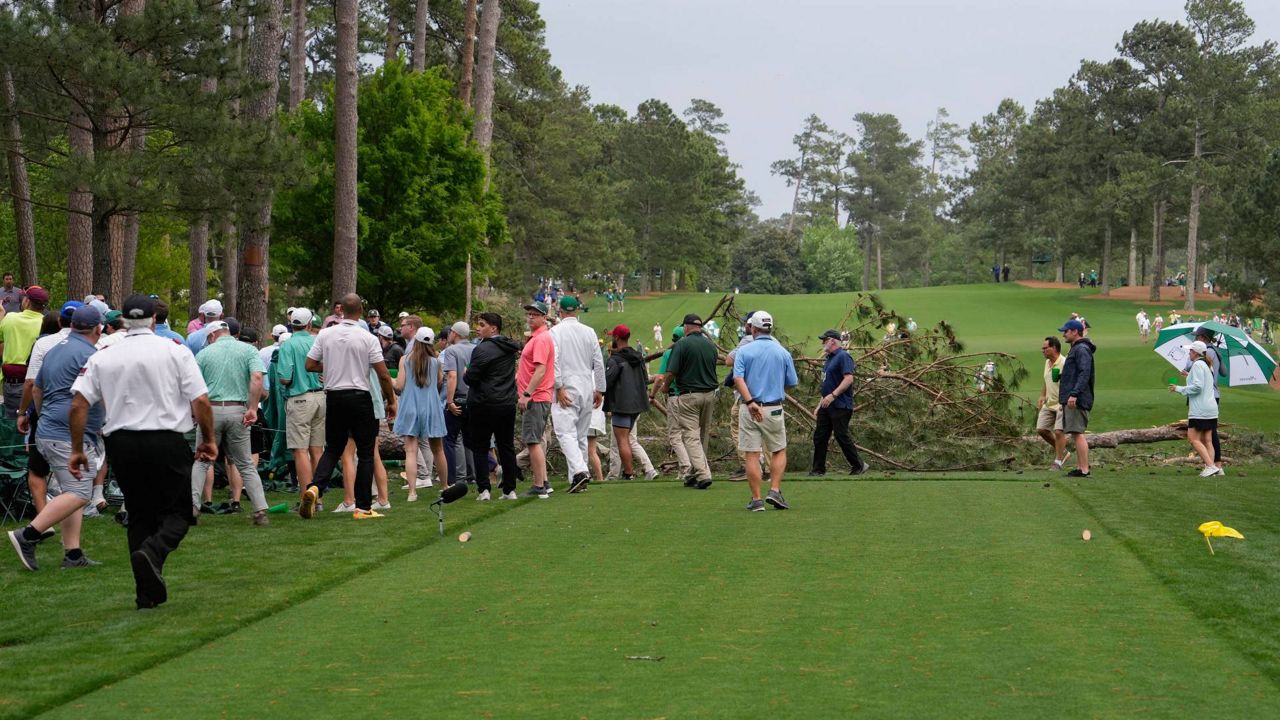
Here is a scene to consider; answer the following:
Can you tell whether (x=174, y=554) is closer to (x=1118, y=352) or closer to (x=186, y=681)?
(x=186, y=681)

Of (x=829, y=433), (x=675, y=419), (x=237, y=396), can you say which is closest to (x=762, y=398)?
(x=675, y=419)

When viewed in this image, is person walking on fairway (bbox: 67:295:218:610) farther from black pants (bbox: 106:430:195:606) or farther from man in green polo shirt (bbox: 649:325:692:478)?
man in green polo shirt (bbox: 649:325:692:478)

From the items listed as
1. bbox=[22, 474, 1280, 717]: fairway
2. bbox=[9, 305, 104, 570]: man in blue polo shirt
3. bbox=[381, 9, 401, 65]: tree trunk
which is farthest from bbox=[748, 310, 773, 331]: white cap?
bbox=[381, 9, 401, 65]: tree trunk

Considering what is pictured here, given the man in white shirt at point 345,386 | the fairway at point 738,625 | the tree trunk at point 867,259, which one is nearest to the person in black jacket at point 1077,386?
the fairway at point 738,625

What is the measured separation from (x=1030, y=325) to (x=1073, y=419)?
2416 inches

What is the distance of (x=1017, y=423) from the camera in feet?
67.9

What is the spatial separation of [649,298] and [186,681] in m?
91.6

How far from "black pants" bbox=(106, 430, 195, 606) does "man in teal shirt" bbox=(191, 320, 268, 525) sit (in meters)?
3.57

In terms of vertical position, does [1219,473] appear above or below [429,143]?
below

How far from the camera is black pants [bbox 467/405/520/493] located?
551 inches

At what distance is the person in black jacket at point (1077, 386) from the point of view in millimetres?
16891

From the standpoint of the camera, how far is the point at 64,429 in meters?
10.4

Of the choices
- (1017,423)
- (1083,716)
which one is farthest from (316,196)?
(1083,716)

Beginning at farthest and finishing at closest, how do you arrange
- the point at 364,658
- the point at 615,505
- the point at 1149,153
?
the point at 1149,153, the point at 615,505, the point at 364,658
